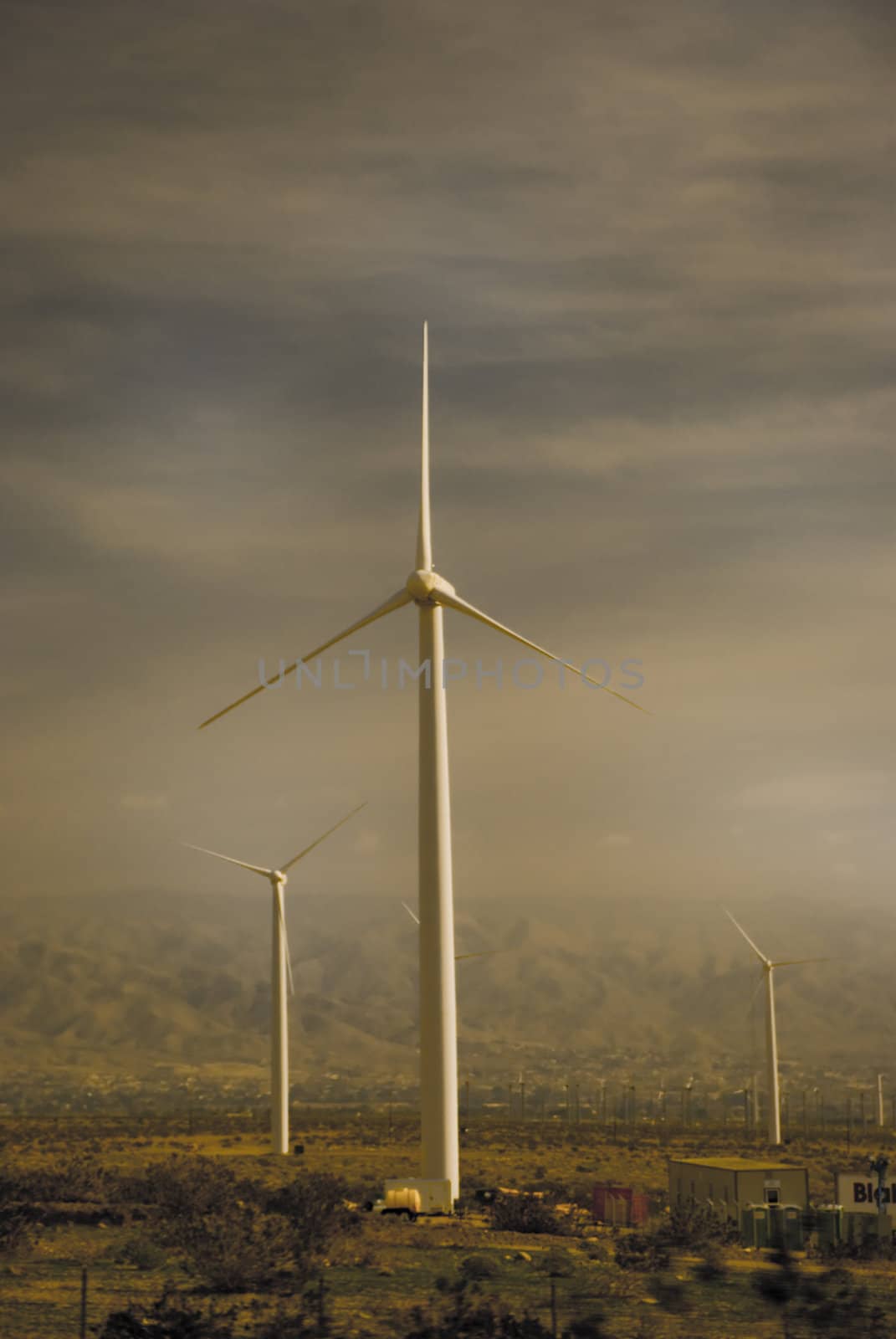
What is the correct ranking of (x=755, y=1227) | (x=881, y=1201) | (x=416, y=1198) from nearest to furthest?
(x=755, y=1227) < (x=416, y=1198) < (x=881, y=1201)

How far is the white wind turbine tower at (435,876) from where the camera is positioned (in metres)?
58.7

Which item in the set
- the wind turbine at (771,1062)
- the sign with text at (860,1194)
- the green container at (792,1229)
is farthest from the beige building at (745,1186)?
the wind turbine at (771,1062)

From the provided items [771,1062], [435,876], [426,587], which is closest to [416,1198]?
[435,876]

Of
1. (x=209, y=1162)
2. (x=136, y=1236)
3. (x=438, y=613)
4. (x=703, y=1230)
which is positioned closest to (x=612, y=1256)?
(x=703, y=1230)

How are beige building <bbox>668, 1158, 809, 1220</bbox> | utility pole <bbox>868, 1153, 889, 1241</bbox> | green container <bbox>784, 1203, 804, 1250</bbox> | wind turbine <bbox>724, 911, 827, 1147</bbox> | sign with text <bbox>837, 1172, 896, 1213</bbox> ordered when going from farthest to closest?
1. wind turbine <bbox>724, 911, 827, 1147</bbox>
2. beige building <bbox>668, 1158, 809, 1220</bbox>
3. sign with text <bbox>837, 1172, 896, 1213</bbox>
4. utility pole <bbox>868, 1153, 889, 1241</bbox>
5. green container <bbox>784, 1203, 804, 1250</bbox>

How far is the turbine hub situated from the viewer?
63.8 meters

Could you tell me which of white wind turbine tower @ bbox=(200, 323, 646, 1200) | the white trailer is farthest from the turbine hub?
the white trailer

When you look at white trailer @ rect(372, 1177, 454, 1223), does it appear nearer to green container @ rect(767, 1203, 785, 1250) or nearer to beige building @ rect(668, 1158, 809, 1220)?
beige building @ rect(668, 1158, 809, 1220)

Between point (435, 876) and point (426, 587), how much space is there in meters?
11.6

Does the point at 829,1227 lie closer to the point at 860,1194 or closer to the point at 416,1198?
the point at 860,1194

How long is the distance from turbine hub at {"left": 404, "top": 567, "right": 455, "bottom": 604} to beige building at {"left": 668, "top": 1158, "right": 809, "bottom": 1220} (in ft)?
83.4

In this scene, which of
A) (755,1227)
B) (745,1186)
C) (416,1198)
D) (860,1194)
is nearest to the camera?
(755,1227)

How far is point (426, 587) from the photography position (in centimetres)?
6375

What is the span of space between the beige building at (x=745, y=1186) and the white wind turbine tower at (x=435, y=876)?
33.9 feet
